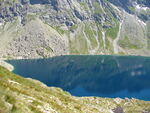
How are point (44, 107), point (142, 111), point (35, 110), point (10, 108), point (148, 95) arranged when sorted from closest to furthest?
point (10, 108), point (35, 110), point (44, 107), point (142, 111), point (148, 95)

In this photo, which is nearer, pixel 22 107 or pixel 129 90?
pixel 22 107

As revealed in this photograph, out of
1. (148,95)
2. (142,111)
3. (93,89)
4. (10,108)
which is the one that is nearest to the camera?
(10,108)

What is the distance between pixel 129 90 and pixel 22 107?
18905cm

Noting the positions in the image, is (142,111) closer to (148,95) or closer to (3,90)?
(3,90)

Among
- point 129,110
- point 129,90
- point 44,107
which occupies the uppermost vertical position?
point 44,107

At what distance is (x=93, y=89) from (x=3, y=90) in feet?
601

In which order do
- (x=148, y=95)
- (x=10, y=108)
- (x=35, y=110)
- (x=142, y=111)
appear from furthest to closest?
(x=148, y=95)
(x=142, y=111)
(x=35, y=110)
(x=10, y=108)

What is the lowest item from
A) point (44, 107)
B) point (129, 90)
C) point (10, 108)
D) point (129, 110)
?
point (129, 90)

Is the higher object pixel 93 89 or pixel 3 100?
pixel 3 100

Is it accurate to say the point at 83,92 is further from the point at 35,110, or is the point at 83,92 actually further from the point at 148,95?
the point at 35,110

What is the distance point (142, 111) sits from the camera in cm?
9262

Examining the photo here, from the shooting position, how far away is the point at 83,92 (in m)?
191

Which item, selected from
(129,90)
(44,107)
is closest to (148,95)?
(129,90)

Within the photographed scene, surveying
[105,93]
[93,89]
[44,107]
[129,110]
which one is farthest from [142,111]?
[93,89]
